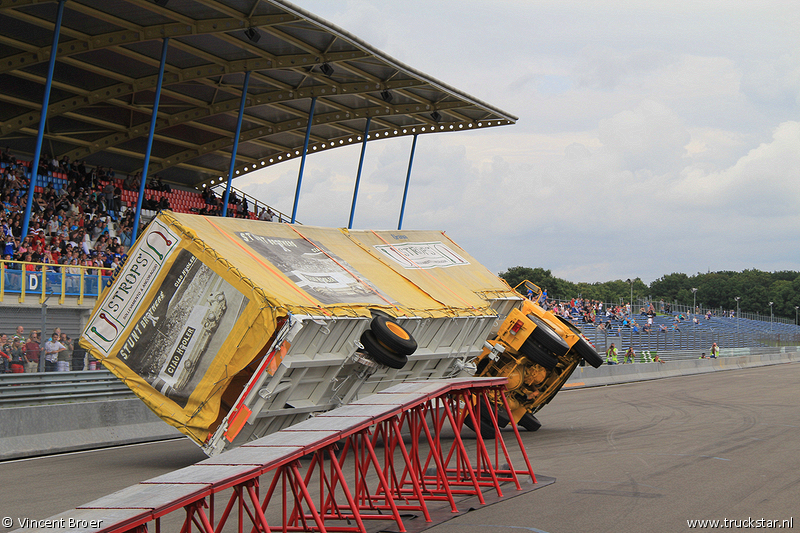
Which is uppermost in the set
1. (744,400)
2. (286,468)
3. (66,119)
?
(66,119)

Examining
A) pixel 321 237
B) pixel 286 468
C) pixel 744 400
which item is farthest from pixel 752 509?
pixel 744 400

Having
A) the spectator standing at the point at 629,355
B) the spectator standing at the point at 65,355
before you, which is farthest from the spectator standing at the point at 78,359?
the spectator standing at the point at 629,355

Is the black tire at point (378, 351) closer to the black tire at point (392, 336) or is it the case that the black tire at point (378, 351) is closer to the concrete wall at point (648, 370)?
the black tire at point (392, 336)

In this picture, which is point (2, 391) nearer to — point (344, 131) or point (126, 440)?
point (126, 440)

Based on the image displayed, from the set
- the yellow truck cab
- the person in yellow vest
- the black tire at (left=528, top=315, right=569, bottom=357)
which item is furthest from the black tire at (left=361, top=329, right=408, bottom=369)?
the person in yellow vest

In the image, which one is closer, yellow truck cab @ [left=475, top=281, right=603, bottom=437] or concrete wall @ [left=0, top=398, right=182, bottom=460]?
concrete wall @ [left=0, top=398, right=182, bottom=460]

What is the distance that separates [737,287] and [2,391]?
543 feet

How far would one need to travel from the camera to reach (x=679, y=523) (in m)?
7.46

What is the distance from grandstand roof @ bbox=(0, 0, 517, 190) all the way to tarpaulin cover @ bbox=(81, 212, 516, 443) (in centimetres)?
1049

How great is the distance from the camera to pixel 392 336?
35.3 feet

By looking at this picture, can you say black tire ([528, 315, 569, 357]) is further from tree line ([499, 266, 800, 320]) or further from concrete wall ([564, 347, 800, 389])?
tree line ([499, 266, 800, 320])

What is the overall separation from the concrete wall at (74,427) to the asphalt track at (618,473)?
1.27 ft

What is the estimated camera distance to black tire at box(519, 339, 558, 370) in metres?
13.7

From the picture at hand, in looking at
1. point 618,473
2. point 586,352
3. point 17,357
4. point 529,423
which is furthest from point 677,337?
point 17,357
